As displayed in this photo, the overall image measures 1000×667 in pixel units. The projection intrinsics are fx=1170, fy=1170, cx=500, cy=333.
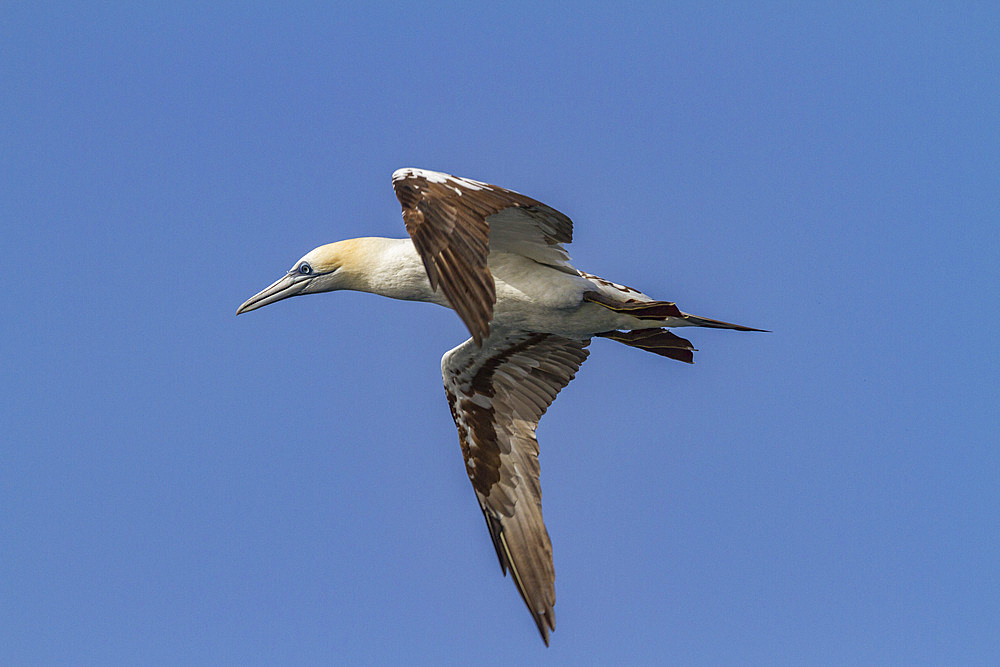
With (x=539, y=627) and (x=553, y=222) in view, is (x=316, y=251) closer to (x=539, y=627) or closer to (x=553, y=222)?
(x=553, y=222)

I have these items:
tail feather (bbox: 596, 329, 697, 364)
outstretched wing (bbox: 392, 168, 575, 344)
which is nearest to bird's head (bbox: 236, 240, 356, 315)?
outstretched wing (bbox: 392, 168, 575, 344)

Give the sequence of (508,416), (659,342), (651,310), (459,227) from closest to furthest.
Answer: (459,227)
(651,310)
(659,342)
(508,416)

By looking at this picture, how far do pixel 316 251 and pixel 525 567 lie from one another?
5484 mm

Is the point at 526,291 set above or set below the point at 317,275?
below

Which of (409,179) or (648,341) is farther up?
(409,179)

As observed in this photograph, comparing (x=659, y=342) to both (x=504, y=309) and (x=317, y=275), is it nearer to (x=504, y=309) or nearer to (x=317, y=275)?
(x=504, y=309)

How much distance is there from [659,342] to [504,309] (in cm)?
241

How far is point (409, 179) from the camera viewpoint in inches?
516

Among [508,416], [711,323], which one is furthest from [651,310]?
[508,416]

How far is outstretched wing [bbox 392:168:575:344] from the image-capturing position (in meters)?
11.6

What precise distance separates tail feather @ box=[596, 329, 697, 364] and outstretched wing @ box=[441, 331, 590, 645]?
0.97 meters

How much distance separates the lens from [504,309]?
1559 cm

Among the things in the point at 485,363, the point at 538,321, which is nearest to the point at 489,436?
the point at 485,363

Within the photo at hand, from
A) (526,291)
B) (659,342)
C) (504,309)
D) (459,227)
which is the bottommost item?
(659,342)
